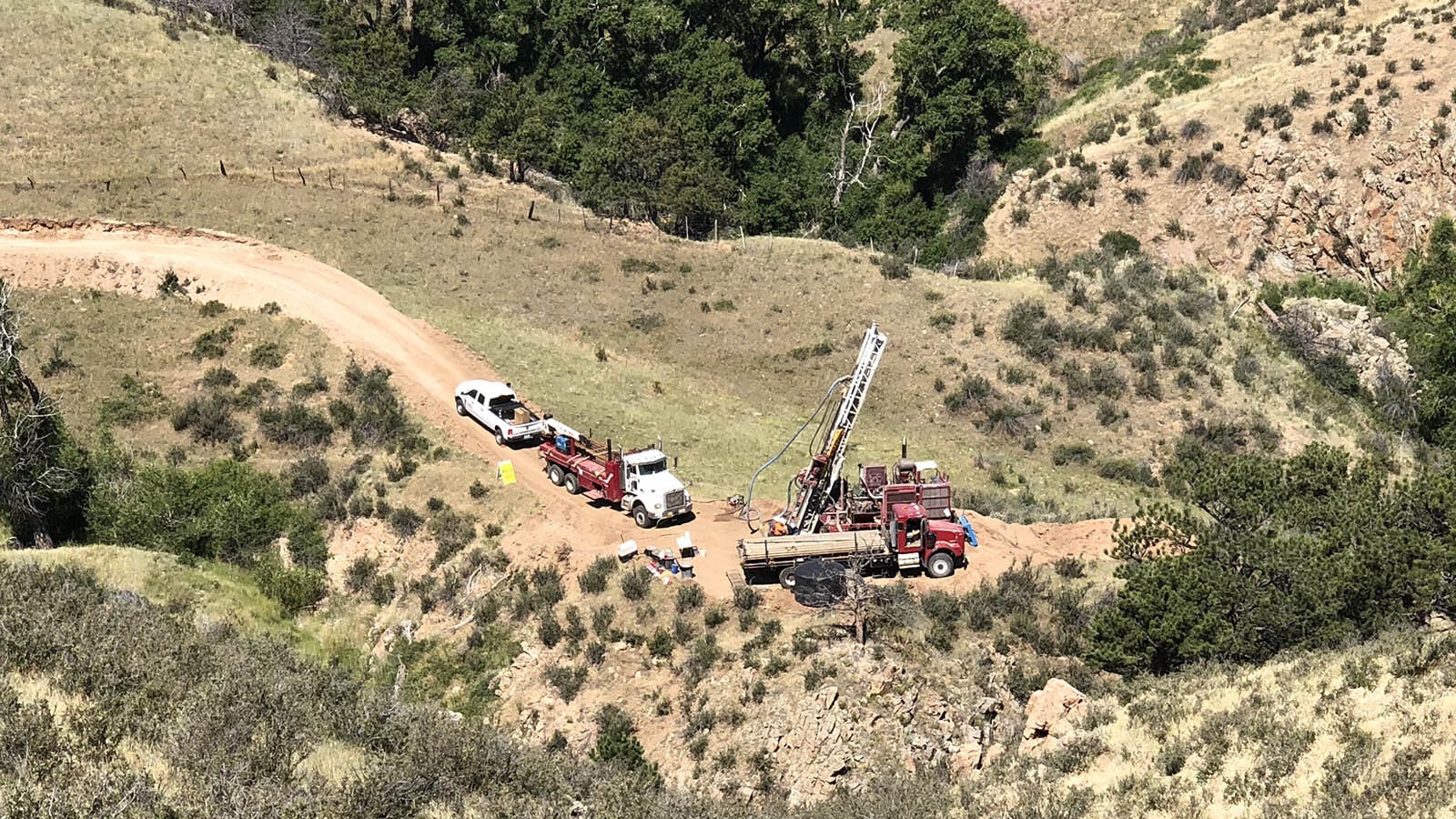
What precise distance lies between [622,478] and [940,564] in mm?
10074

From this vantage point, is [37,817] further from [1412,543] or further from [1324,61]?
[1324,61]

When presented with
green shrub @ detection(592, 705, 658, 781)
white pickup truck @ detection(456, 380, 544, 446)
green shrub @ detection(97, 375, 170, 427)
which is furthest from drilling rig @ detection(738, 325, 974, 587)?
green shrub @ detection(97, 375, 170, 427)

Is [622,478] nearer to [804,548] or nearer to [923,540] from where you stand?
[804,548]

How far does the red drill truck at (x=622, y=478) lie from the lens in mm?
34594

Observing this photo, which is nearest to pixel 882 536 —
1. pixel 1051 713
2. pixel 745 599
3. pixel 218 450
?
pixel 745 599

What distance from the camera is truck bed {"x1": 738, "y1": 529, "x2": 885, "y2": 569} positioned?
30953 mm

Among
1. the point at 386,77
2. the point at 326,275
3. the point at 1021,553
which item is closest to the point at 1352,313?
the point at 1021,553

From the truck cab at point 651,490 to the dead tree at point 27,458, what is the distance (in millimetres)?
16386

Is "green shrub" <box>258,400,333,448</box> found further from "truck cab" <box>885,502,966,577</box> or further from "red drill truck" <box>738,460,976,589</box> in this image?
"truck cab" <box>885,502,966,577</box>

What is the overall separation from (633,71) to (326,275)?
3163 centimetres

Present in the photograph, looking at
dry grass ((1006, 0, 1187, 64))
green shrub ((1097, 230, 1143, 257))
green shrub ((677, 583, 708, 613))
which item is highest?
dry grass ((1006, 0, 1187, 64))

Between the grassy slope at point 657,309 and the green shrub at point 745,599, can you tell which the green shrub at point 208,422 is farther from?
the green shrub at point 745,599

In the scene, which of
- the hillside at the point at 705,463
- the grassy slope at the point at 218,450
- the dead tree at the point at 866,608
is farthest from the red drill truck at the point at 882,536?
the grassy slope at the point at 218,450

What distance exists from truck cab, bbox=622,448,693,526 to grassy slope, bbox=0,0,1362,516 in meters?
2.78
